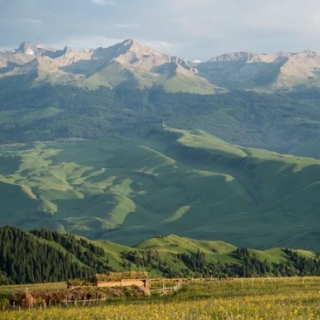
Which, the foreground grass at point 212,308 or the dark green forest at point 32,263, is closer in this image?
the foreground grass at point 212,308

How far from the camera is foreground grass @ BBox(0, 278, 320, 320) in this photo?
53.7 m

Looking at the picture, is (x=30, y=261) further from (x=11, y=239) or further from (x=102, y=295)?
(x=102, y=295)

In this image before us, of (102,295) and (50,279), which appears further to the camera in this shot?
(50,279)

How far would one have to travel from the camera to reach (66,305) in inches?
3162

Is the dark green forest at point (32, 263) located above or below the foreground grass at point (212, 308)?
below

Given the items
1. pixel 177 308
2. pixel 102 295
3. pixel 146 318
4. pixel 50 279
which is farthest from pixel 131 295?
pixel 50 279

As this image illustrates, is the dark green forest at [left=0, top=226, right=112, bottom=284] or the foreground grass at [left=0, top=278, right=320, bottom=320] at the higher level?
the foreground grass at [left=0, top=278, right=320, bottom=320]

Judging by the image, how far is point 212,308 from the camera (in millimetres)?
60688

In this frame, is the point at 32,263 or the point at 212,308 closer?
the point at 212,308

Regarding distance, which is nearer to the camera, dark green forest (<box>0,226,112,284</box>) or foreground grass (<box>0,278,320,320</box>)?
foreground grass (<box>0,278,320,320</box>)

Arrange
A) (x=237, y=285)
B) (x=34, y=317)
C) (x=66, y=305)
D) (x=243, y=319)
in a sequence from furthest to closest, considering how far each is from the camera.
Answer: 1. (x=237, y=285)
2. (x=66, y=305)
3. (x=34, y=317)
4. (x=243, y=319)

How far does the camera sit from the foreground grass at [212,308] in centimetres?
5372

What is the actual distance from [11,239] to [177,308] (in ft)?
444

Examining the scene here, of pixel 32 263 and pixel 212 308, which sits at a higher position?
pixel 212 308
